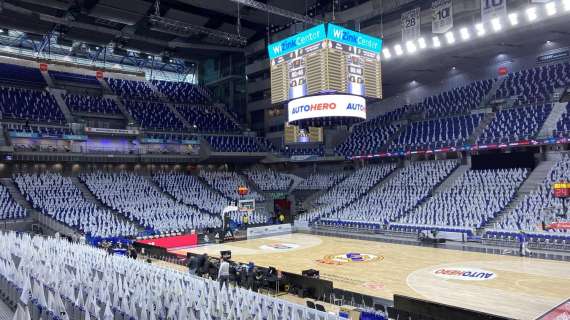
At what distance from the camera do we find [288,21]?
40531mm

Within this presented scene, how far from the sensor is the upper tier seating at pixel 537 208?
2239 cm

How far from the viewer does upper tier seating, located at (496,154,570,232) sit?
73.5ft

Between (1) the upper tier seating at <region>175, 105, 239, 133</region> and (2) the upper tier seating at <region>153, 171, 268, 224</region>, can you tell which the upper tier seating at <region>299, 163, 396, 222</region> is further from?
(1) the upper tier seating at <region>175, 105, 239, 133</region>

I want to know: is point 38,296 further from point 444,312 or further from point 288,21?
point 288,21

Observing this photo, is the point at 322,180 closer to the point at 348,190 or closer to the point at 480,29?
the point at 348,190

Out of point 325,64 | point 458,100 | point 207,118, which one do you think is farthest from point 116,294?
point 207,118

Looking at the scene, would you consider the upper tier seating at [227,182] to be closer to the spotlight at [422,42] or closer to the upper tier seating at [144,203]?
the upper tier seating at [144,203]

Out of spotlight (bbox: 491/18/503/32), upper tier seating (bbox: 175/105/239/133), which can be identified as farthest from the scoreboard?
upper tier seating (bbox: 175/105/239/133)

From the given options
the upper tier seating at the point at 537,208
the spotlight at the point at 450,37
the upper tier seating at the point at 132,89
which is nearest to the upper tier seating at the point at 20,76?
the upper tier seating at the point at 132,89

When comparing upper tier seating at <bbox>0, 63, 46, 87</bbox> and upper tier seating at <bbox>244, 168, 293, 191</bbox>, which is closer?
upper tier seating at <bbox>0, 63, 46, 87</bbox>

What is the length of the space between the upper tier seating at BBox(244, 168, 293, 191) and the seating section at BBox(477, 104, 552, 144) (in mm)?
19140

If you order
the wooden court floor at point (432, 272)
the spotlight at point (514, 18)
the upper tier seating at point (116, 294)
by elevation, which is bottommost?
the wooden court floor at point (432, 272)

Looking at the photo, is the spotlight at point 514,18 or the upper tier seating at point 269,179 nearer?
the spotlight at point 514,18

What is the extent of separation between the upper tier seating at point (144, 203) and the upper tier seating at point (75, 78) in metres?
10.9
